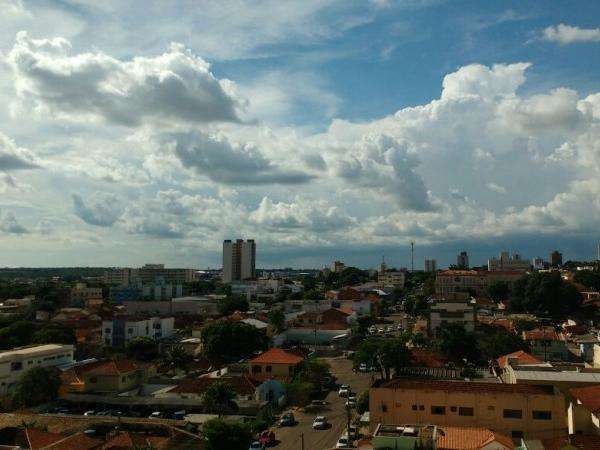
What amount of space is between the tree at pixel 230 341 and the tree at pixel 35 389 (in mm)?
11814

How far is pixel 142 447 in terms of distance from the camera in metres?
23.4

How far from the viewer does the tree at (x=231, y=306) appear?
250 feet

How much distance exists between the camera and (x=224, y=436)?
22.0 meters

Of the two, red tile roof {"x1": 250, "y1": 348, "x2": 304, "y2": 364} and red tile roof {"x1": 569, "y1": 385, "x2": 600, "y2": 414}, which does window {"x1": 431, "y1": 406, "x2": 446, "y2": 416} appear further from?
red tile roof {"x1": 250, "y1": 348, "x2": 304, "y2": 364}

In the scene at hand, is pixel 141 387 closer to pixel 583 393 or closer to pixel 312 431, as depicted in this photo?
pixel 312 431

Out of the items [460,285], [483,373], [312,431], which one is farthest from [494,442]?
[460,285]

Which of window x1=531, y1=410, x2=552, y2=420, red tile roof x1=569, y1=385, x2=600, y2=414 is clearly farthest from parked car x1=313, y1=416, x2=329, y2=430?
red tile roof x1=569, y1=385, x2=600, y2=414

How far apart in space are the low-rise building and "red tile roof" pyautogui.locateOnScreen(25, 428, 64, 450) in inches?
544

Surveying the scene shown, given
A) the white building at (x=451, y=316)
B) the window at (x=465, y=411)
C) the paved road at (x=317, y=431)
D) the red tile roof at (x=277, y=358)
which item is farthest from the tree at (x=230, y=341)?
the window at (x=465, y=411)

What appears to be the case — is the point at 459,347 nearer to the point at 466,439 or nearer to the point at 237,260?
the point at 466,439

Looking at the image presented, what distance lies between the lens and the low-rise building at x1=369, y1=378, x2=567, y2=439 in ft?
77.5

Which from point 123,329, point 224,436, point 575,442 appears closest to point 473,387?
point 575,442

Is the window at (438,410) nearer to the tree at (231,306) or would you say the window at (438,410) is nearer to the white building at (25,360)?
the white building at (25,360)

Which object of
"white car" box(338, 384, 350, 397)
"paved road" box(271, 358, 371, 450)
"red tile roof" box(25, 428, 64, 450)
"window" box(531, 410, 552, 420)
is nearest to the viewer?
"window" box(531, 410, 552, 420)
